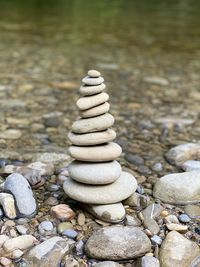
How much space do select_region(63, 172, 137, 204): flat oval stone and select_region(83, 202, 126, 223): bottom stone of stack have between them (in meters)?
0.03

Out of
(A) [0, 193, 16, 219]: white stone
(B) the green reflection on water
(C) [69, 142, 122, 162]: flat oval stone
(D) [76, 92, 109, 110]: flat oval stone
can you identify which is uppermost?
(D) [76, 92, 109, 110]: flat oval stone

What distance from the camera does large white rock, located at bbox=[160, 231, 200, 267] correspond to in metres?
2.03

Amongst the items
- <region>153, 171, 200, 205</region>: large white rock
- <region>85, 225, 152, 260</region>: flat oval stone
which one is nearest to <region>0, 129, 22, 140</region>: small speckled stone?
<region>153, 171, 200, 205</region>: large white rock

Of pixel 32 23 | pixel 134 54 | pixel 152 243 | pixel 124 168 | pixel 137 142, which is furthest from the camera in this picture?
pixel 32 23

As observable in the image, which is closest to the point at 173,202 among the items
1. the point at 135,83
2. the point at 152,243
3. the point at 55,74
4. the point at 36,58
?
the point at 152,243

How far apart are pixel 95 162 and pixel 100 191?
164mm

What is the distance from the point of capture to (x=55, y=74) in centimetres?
580

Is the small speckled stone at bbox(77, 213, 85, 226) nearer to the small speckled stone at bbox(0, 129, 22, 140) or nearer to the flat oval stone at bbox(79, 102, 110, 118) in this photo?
the flat oval stone at bbox(79, 102, 110, 118)

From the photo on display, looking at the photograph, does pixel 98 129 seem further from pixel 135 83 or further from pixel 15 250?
pixel 135 83

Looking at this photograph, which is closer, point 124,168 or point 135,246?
point 135,246

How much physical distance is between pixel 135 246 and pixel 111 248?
0.39 feet

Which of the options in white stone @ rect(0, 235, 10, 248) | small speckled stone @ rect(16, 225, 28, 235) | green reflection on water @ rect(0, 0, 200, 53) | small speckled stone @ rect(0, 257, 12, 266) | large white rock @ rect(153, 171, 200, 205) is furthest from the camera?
green reflection on water @ rect(0, 0, 200, 53)

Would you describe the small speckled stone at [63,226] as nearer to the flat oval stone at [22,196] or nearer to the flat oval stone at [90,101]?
the flat oval stone at [22,196]

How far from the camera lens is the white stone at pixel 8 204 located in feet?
7.47
